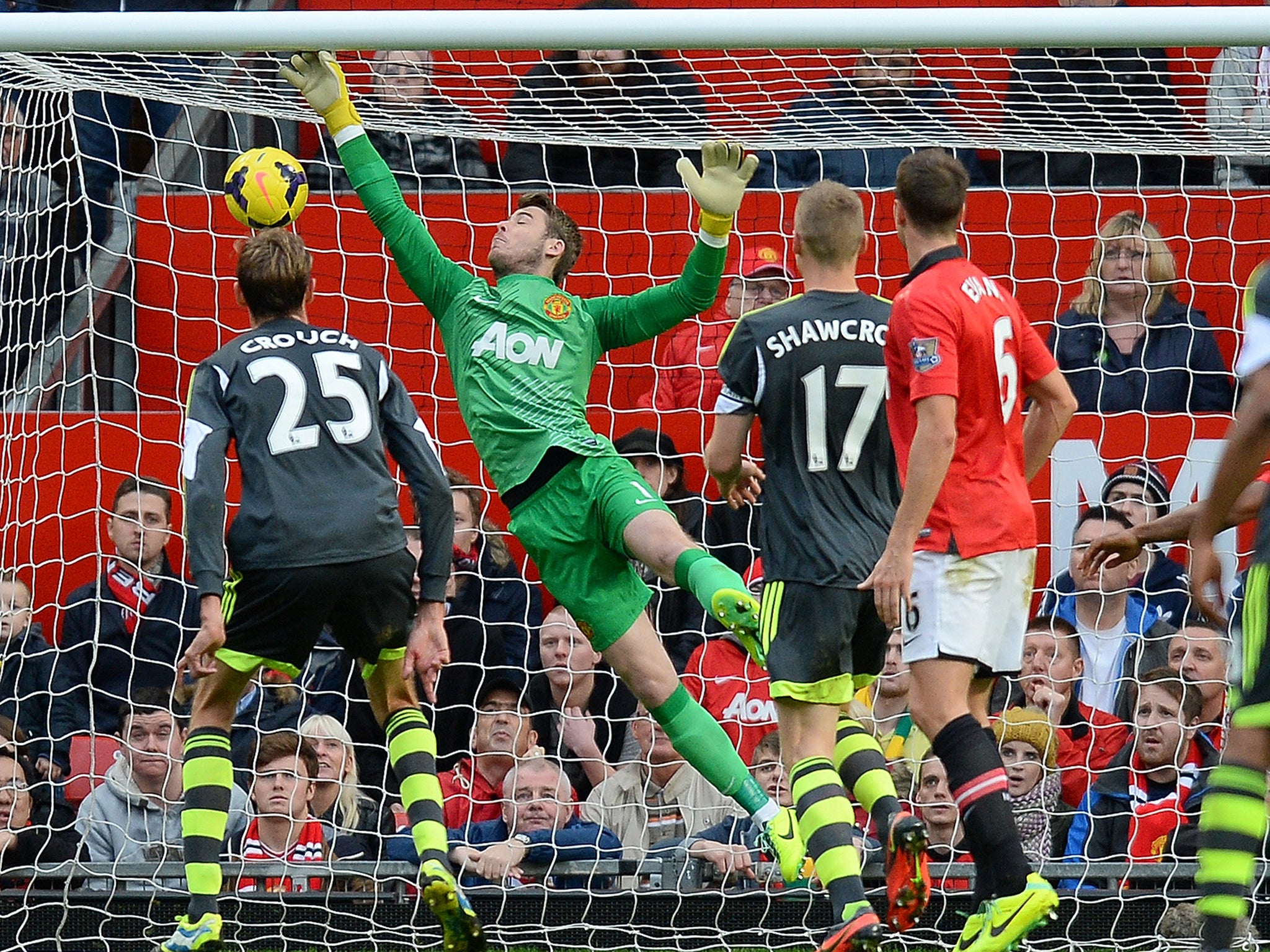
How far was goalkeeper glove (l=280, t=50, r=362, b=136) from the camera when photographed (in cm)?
535

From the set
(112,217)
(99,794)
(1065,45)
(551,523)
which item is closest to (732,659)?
(551,523)

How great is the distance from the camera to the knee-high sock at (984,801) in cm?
432

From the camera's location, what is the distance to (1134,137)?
265 inches

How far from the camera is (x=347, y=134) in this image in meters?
5.45

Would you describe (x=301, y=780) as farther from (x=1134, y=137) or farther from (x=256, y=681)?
(x=1134, y=137)

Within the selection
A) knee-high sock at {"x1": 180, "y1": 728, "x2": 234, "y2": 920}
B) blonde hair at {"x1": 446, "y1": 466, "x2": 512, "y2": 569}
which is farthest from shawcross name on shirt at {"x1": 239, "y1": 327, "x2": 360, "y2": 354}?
blonde hair at {"x1": 446, "y1": 466, "x2": 512, "y2": 569}

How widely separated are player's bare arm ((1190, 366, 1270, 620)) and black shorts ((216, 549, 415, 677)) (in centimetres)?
243

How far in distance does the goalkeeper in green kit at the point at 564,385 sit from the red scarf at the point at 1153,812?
1.89m

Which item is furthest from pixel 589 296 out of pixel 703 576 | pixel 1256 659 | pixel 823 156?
pixel 1256 659

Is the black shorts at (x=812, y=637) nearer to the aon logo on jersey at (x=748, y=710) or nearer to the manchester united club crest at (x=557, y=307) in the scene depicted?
the manchester united club crest at (x=557, y=307)

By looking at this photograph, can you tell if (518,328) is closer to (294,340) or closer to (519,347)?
(519,347)

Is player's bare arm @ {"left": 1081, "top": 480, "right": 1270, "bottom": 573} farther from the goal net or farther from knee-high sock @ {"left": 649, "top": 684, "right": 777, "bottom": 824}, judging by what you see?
the goal net

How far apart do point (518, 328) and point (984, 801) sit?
7.38 feet

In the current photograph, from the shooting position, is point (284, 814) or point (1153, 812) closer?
point (1153, 812)
